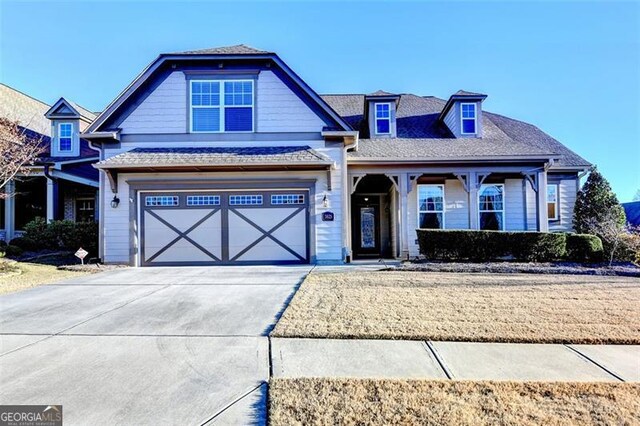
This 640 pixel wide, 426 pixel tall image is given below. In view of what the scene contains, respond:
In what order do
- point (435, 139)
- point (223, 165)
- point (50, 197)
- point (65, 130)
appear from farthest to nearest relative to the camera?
point (65, 130)
point (435, 139)
point (50, 197)
point (223, 165)

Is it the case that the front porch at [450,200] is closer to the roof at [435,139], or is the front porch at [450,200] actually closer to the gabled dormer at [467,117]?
the roof at [435,139]

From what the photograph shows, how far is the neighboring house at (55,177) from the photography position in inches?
586

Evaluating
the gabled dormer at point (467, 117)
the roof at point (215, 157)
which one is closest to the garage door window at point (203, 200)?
the roof at point (215, 157)

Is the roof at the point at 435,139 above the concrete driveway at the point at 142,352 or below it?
above

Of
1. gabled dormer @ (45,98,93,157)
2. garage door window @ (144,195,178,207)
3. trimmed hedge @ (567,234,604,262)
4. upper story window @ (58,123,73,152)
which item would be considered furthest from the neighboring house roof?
upper story window @ (58,123,73,152)

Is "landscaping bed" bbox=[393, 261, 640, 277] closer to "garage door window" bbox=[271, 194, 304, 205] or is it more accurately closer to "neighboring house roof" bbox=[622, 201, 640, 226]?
"garage door window" bbox=[271, 194, 304, 205]

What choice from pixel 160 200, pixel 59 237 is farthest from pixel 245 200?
pixel 59 237

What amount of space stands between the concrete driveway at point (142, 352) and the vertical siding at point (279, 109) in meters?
6.37

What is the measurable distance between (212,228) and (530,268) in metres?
9.41

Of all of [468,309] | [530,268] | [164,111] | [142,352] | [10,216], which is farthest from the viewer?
[10,216]

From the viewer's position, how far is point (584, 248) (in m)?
11.5

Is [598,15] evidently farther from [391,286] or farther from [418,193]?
[391,286]

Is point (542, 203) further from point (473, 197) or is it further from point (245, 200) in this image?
point (245, 200)

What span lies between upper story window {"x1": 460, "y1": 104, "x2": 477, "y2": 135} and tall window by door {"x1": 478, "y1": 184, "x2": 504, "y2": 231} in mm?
2376
